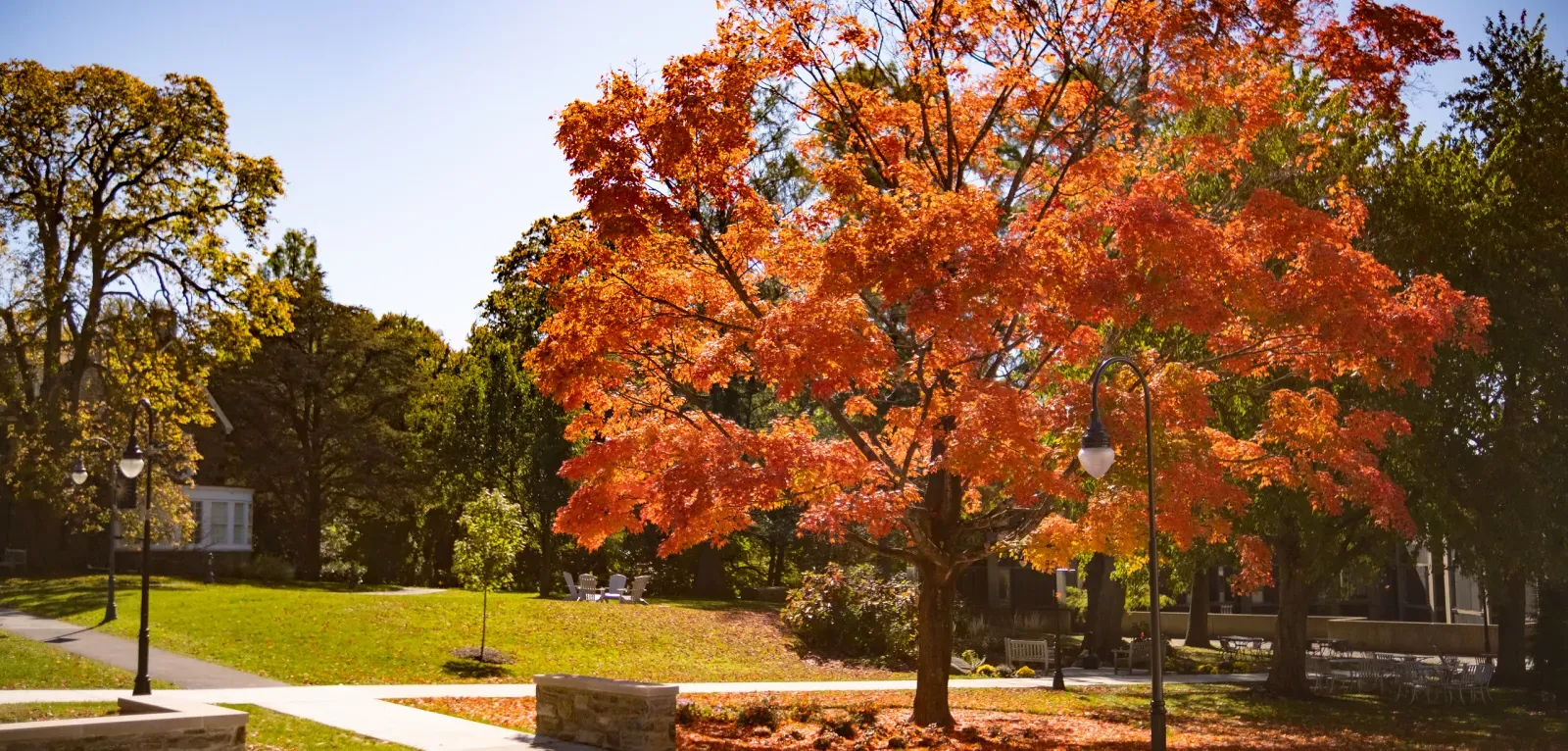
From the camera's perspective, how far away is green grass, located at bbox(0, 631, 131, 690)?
19625 millimetres

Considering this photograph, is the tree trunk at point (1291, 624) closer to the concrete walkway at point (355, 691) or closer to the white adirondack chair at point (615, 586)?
the concrete walkway at point (355, 691)

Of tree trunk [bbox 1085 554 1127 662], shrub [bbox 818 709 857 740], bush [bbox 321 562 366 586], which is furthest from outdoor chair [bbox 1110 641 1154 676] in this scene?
bush [bbox 321 562 366 586]

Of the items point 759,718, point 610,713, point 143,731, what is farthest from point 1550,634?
point 143,731

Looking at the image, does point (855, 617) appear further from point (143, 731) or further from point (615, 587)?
point (143, 731)

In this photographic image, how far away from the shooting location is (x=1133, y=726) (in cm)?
2033

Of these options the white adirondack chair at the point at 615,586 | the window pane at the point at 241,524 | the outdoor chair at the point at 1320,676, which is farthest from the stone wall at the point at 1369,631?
the window pane at the point at 241,524

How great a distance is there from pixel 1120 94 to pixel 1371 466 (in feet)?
21.2

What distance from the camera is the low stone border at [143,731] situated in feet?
39.3

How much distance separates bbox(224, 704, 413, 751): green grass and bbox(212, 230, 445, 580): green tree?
3197 cm

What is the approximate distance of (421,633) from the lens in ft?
88.9

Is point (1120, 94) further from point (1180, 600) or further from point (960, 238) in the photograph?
point (1180, 600)

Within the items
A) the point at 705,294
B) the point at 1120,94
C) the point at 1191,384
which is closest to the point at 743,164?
the point at 705,294

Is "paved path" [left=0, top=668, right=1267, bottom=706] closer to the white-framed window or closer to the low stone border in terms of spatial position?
the low stone border

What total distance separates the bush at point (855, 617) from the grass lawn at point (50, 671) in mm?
16376
